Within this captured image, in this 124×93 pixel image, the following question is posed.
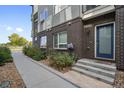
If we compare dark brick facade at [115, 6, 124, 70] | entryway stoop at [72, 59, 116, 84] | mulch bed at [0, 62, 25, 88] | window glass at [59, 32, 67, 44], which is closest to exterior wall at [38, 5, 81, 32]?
window glass at [59, 32, 67, 44]

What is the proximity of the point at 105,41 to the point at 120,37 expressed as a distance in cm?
167

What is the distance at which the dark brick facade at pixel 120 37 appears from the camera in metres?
6.88

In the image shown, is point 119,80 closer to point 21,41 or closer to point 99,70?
point 99,70

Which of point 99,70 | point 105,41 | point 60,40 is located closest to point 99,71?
Result: point 99,70

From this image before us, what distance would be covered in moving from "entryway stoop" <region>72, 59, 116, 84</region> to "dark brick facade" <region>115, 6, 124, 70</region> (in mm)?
363

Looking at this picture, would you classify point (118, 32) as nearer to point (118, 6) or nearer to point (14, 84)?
point (118, 6)

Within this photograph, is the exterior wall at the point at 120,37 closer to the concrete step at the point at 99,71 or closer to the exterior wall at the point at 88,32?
the exterior wall at the point at 88,32

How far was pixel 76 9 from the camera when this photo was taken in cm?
1057

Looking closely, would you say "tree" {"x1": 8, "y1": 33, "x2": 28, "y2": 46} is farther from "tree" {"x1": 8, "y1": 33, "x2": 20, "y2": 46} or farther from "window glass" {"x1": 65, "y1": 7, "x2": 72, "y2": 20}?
"window glass" {"x1": 65, "y1": 7, "x2": 72, "y2": 20}

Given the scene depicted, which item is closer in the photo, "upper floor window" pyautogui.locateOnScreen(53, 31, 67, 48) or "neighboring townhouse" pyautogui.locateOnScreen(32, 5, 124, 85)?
"neighboring townhouse" pyautogui.locateOnScreen(32, 5, 124, 85)

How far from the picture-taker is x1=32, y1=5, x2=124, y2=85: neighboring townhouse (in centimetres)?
712

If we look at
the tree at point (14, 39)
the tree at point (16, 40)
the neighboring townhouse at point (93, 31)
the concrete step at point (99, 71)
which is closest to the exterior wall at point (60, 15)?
the neighboring townhouse at point (93, 31)

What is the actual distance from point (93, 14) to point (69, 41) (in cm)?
317

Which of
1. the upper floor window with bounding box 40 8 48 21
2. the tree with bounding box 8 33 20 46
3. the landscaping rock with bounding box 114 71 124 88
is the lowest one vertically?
the landscaping rock with bounding box 114 71 124 88
